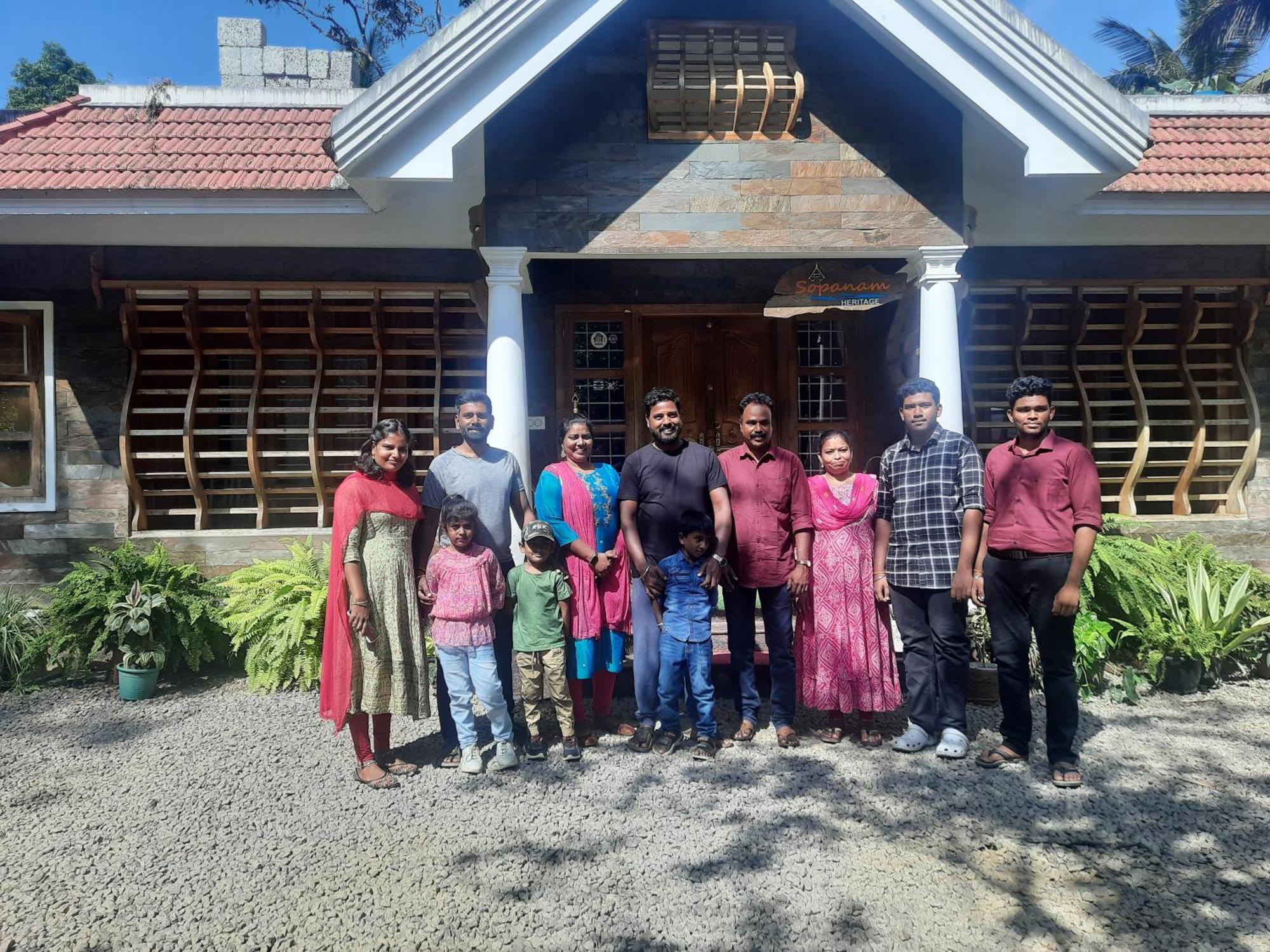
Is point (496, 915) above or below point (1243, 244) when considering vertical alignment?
below

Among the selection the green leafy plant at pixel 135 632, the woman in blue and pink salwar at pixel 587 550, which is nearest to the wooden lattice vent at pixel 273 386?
the green leafy plant at pixel 135 632

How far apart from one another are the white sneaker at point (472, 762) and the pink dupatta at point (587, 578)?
0.76 meters

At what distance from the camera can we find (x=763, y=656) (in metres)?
4.96

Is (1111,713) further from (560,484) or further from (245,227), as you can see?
(245,227)

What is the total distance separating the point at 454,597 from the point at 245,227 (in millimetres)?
4323

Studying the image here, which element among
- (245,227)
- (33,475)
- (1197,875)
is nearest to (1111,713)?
(1197,875)

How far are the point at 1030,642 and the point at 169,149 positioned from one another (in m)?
6.92

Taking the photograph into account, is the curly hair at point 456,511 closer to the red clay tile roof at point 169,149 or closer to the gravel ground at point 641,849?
the gravel ground at point 641,849

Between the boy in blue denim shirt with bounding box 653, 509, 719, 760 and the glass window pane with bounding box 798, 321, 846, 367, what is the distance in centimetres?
432

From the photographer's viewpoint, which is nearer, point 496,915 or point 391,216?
point 496,915

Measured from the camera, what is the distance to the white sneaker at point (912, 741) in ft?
13.1

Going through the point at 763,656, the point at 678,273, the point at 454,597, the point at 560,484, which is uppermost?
the point at 678,273

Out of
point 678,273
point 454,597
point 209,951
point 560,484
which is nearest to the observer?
point 209,951

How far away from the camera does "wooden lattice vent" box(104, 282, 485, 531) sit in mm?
6816
